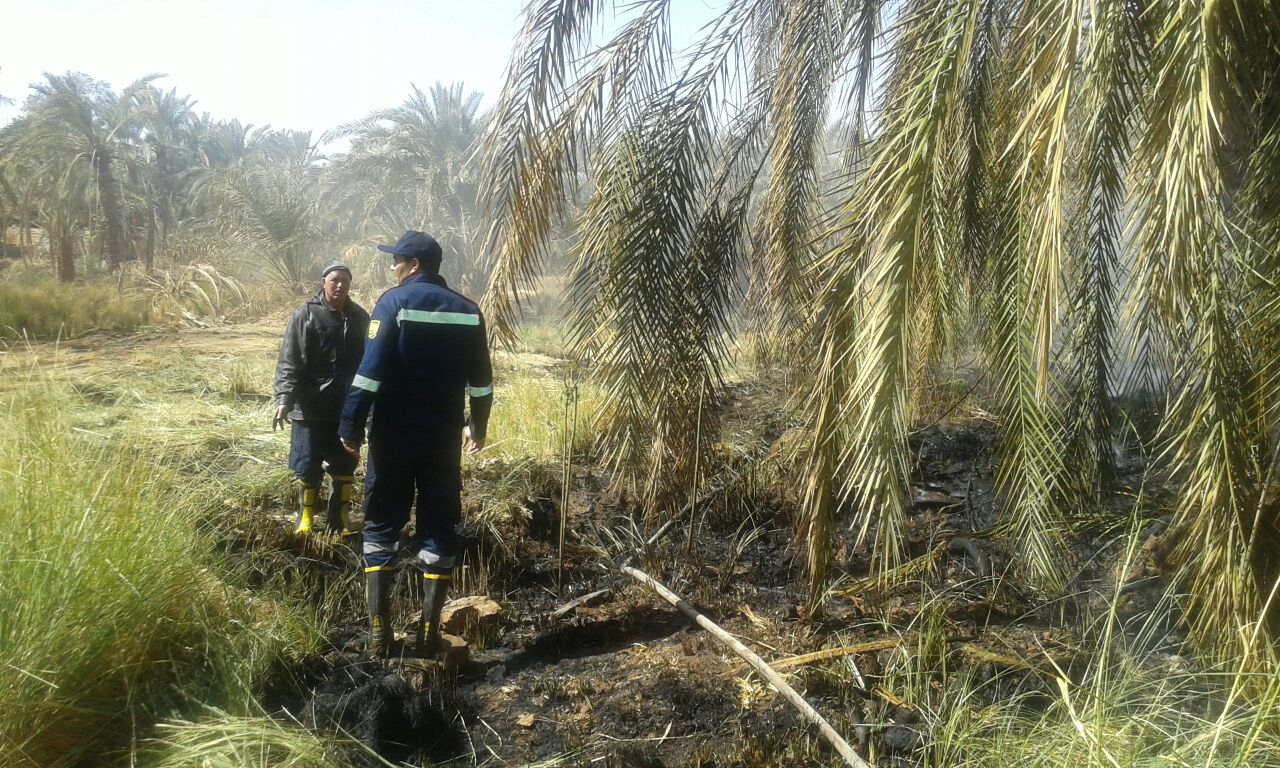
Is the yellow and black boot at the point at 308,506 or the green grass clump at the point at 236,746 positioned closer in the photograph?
the green grass clump at the point at 236,746

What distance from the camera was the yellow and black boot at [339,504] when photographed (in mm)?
5184

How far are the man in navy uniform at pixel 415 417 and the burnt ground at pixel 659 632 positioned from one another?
1.30 feet

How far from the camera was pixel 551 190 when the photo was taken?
15.6 ft

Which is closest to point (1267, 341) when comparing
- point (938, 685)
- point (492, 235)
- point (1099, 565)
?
point (938, 685)

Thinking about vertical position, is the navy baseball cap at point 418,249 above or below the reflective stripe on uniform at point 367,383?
above

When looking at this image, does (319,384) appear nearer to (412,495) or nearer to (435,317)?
(412,495)

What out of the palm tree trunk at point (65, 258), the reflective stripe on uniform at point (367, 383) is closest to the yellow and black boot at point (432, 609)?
the reflective stripe on uniform at point (367, 383)

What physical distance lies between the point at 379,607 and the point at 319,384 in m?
1.75

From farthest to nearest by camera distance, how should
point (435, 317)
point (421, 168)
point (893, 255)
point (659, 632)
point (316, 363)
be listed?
point (421, 168) → point (316, 363) → point (659, 632) → point (435, 317) → point (893, 255)

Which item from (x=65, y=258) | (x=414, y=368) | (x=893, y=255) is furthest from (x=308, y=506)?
(x=65, y=258)

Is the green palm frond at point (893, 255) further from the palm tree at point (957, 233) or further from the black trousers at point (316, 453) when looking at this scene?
the black trousers at point (316, 453)

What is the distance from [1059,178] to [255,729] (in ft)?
9.27

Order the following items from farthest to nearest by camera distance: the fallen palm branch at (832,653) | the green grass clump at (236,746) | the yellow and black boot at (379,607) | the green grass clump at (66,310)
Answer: the green grass clump at (66,310)
the yellow and black boot at (379,607)
the fallen palm branch at (832,653)
the green grass clump at (236,746)

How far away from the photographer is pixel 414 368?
12.7 feet
